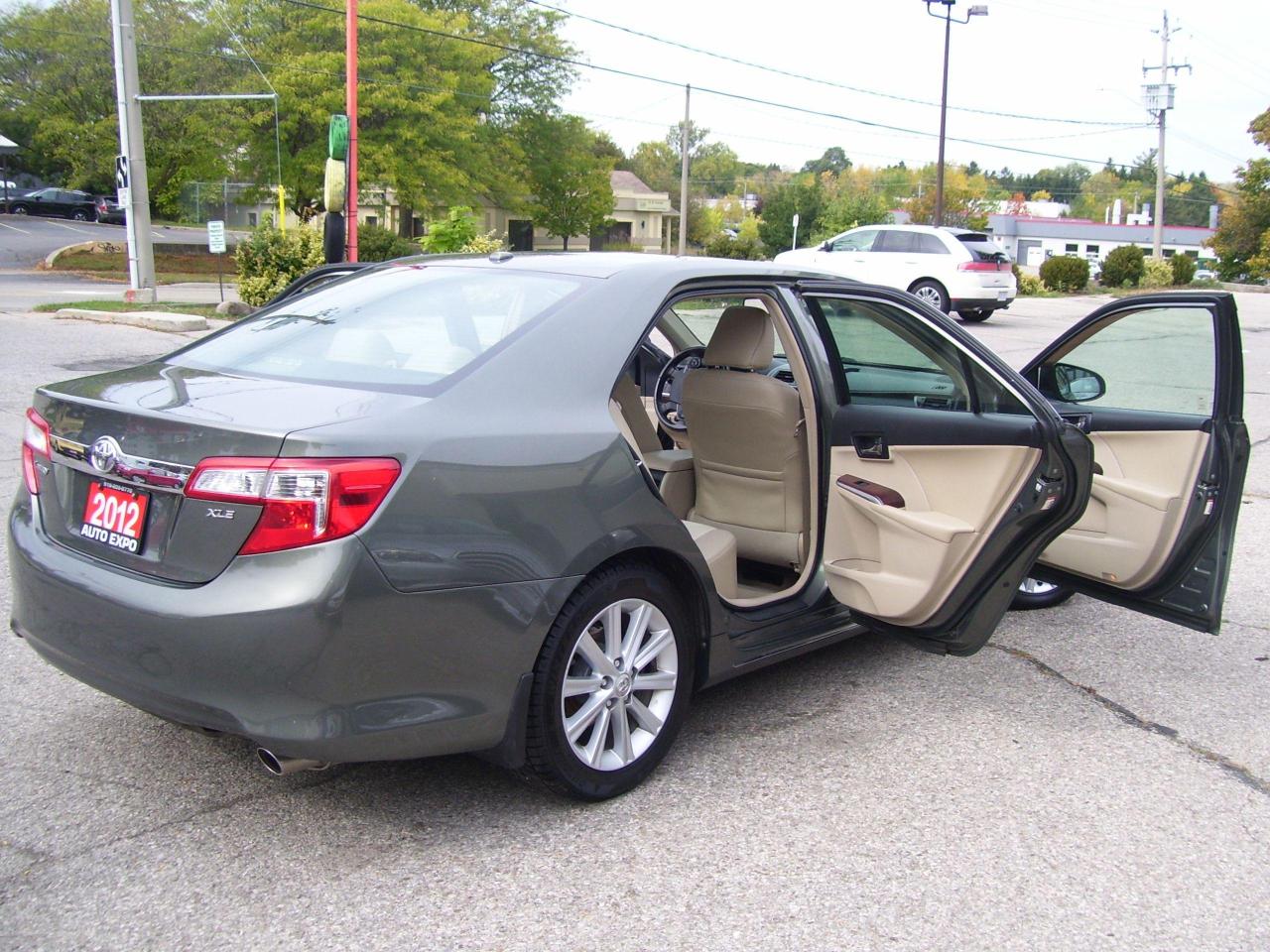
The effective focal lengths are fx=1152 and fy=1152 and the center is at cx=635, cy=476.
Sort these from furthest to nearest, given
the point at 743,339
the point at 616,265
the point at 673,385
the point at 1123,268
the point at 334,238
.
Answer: the point at 1123,268, the point at 334,238, the point at 673,385, the point at 743,339, the point at 616,265

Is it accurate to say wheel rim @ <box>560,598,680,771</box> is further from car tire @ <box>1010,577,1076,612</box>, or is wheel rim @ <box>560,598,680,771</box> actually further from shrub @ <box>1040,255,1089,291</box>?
shrub @ <box>1040,255,1089,291</box>

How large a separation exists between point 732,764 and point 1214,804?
147 cm

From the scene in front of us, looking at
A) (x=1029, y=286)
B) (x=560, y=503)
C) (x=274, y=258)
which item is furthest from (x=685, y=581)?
(x=1029, y=286)

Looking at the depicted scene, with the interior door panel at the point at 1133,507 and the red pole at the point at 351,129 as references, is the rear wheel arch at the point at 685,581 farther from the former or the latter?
the red pole at the point at 351,129

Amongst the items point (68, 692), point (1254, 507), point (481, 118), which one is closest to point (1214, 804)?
point (68, 692)

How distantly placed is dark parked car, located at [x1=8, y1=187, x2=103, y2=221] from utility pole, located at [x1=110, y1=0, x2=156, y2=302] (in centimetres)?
3681

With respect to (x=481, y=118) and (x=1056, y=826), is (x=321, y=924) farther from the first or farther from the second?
(x=481, y=118)

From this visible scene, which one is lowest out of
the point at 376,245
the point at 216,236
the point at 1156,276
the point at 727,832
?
the point at 727,832

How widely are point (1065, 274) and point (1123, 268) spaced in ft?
11.1

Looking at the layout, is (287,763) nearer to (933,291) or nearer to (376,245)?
(933,291)

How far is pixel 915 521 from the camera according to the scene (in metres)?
3.81

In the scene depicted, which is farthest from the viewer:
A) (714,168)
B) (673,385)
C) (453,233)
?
(714,168)

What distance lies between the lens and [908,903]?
2.89 m

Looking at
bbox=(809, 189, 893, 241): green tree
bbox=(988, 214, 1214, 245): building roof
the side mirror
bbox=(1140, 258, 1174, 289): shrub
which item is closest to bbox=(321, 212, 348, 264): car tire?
the side mirror
